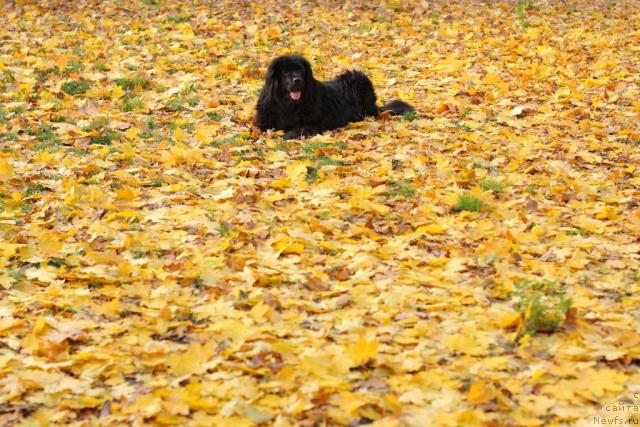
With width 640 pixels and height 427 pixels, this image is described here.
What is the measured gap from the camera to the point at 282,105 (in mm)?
8883

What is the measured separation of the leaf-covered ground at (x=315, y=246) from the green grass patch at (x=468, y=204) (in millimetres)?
23

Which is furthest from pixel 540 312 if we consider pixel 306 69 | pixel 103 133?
pixel 103 133

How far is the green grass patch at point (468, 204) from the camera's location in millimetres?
6309

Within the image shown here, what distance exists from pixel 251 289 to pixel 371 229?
1.43m

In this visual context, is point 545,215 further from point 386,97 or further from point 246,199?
point 386,97

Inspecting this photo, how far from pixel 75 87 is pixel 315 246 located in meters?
5.79

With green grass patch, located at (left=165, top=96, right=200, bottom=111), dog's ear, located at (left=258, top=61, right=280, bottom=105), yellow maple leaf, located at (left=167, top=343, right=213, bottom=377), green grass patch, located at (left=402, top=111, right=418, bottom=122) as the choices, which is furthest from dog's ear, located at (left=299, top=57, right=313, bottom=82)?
yellow maple leaf, located at (left=167, top=343, right=213, bottom=377)

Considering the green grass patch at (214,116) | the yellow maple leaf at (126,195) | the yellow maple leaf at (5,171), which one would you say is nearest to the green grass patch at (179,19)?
the green grass patch at (214,116)

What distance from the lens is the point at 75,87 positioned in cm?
1003

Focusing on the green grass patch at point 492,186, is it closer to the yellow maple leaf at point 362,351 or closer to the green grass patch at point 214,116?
the yellow maple leaf at point 362,351

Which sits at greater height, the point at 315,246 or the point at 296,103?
the point at 296,103

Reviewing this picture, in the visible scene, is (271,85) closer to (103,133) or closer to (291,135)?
(291,135)

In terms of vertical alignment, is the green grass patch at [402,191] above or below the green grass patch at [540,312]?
above

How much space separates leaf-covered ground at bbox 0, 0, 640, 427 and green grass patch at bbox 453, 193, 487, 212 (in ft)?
0.07
